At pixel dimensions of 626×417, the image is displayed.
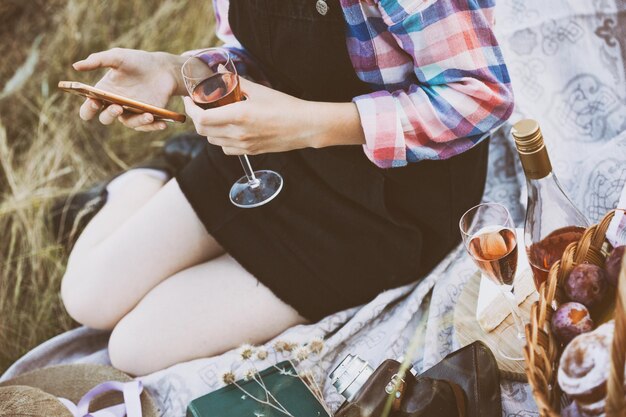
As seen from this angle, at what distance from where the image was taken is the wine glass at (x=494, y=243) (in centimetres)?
106

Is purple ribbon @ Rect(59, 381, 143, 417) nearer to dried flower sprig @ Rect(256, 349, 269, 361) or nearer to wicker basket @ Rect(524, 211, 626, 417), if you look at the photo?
dried flower sprig @ Rect(256, 349, 269, 361)

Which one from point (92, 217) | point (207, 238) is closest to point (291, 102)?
point (207, 238)

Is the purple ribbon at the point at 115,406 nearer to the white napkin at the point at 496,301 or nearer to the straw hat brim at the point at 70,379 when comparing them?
the straw hat brim at the point at 70,379

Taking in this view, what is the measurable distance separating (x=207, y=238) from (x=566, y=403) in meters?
1.00

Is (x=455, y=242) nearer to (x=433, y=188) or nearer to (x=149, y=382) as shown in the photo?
(x=433, y=188)

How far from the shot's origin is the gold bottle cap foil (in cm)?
96

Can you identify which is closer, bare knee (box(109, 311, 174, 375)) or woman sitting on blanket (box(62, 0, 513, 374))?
woman sitting on blanket (box(62, 0, 513, 374))

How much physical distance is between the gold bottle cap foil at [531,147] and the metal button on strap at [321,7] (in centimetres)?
46

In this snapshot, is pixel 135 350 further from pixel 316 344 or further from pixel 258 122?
pixel 258 122

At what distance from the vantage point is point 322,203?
151 cm

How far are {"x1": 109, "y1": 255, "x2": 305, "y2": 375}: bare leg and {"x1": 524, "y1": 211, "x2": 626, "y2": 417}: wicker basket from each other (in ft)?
2.50

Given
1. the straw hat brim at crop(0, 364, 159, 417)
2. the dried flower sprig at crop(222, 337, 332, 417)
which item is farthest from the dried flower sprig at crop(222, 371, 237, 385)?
the straw hat brim at crop(0, 364, 159, 417)

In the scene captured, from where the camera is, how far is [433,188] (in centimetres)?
143

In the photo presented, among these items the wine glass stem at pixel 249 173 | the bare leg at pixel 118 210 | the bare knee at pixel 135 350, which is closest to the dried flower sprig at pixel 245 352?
the bare knee at pixel 135 350
